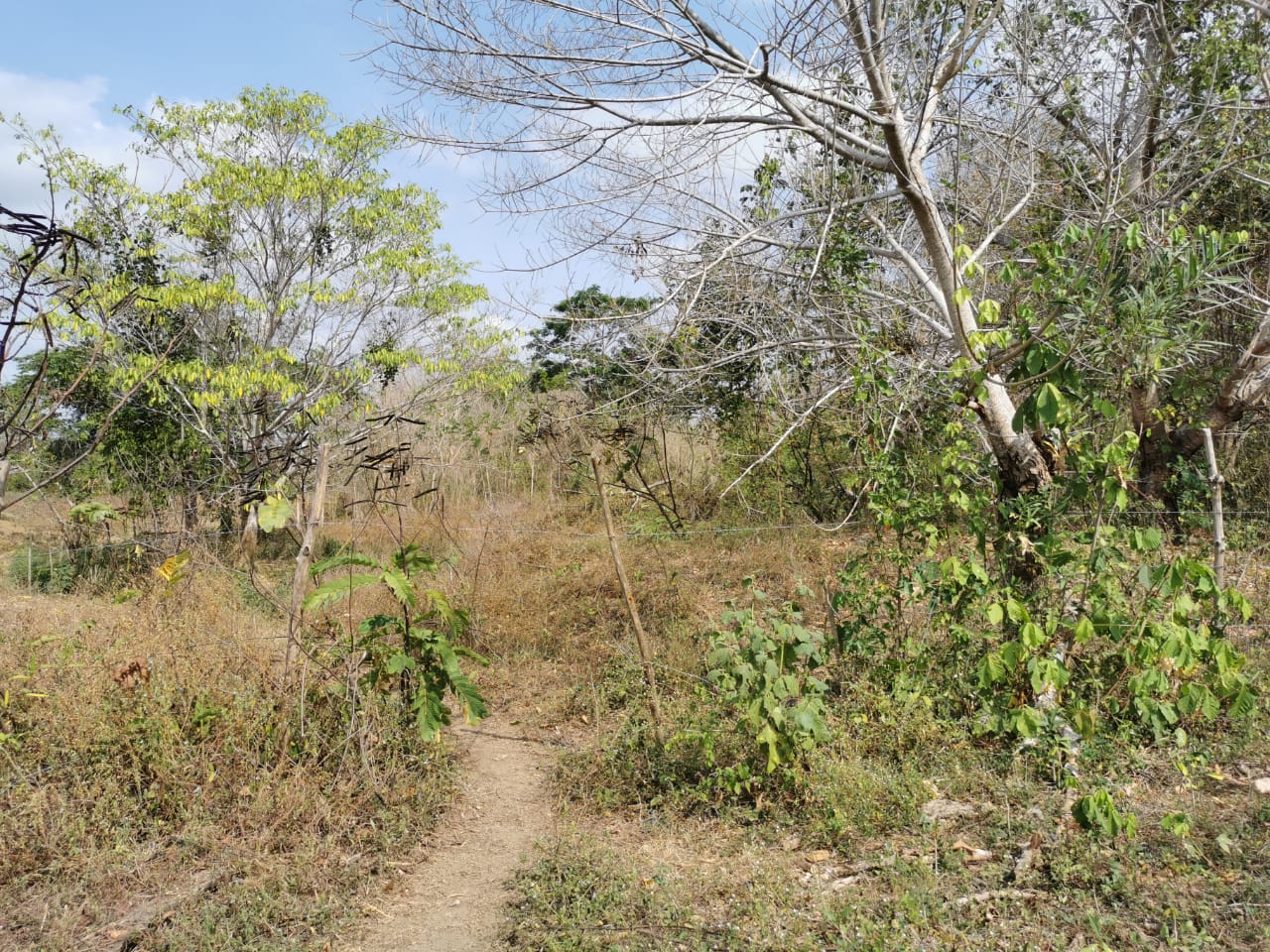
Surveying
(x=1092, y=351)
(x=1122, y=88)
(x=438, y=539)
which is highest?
(x=1122, y=88)

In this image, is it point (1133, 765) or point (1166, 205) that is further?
point (1166, 205)

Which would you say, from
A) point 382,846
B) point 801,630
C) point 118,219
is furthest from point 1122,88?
point 118,219

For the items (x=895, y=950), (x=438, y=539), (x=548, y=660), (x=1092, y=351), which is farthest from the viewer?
(x=438, y=539)

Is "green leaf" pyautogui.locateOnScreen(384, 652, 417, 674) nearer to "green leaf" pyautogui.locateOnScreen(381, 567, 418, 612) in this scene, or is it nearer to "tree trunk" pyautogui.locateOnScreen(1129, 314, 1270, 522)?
"green leaf" pyautogui.locateOnScreen(381, 567, 418, 612)

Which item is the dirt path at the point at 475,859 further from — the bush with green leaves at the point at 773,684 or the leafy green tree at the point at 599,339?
the leafy green tree at the point at 599,339

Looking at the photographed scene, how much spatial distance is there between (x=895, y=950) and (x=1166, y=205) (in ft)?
19.7

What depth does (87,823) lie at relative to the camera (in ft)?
12.1

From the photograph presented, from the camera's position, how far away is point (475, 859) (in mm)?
3904

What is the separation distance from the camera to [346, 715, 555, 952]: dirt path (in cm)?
332

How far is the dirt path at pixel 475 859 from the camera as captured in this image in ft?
10.9

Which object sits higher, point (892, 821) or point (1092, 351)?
point (1092, 351)

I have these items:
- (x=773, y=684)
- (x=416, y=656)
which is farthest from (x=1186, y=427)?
(x=416, y=656)

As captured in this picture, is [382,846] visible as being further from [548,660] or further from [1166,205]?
[1166,205]

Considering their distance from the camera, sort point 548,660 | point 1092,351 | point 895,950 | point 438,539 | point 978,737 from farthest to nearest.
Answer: point 438,539, point 548,660, point 978,737, point 1092,351, point 895,950
